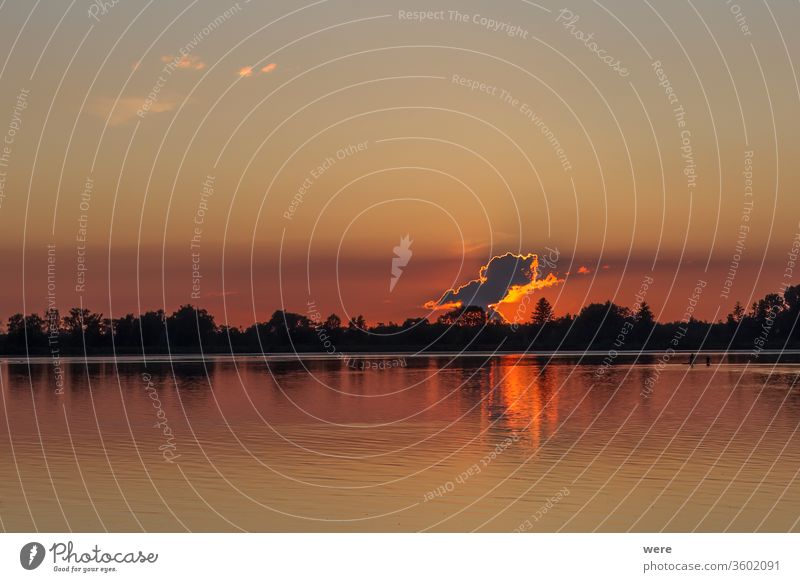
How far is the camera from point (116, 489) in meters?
38.1

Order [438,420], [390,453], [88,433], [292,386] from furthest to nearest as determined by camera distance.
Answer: [292,386], [438,420], [88,433], [390,453]

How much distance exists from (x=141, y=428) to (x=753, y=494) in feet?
113

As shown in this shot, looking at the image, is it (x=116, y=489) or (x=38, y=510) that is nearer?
(x=38, y=510)

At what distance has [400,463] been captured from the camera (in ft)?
144

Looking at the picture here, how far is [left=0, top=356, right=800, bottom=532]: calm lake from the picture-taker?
33.8m

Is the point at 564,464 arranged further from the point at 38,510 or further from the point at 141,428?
the point at 141,428

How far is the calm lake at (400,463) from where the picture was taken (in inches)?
1329

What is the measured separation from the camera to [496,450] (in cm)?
4812

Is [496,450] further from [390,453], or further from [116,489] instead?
[116,489]

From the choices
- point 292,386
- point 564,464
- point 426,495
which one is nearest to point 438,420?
point 564,464

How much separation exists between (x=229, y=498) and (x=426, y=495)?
677cm
